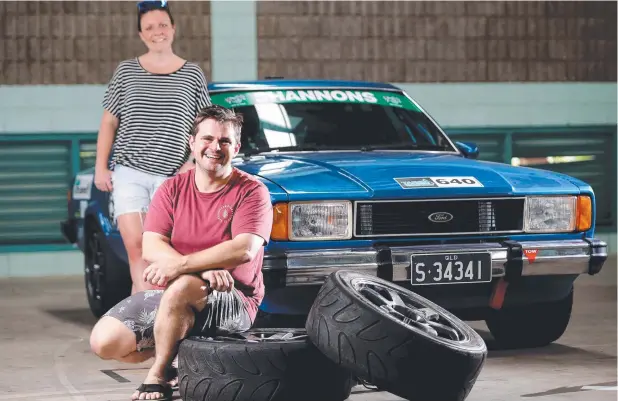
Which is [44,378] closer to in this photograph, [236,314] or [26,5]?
[236,314]

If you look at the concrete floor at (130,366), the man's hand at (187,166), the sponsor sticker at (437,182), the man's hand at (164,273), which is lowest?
the concrete floor at (130,366)

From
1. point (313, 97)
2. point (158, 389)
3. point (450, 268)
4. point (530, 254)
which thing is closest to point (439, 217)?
point (450, 268)

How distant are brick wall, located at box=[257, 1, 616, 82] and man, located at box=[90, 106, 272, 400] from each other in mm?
7550

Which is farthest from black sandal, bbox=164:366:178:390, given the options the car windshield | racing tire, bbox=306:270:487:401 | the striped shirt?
the car windshield

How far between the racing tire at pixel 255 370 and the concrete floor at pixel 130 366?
611mm

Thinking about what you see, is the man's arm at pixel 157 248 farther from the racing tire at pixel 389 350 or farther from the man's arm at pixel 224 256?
the racing tire at pixel 389 350

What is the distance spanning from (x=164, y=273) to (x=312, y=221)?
49.9 inches

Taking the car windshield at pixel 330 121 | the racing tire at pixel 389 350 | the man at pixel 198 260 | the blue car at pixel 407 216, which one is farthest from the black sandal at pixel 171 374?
the car windshield at pixel 330 121

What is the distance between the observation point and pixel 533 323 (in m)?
7.40

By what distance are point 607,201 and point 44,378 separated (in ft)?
28.6

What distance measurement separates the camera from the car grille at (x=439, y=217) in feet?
21.3

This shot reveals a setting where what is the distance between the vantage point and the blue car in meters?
6.33

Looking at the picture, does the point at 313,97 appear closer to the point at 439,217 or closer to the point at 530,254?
the point at 439,217

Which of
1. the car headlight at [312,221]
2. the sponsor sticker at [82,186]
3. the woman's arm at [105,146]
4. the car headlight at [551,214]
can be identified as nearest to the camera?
the car headlight at [312,221]
